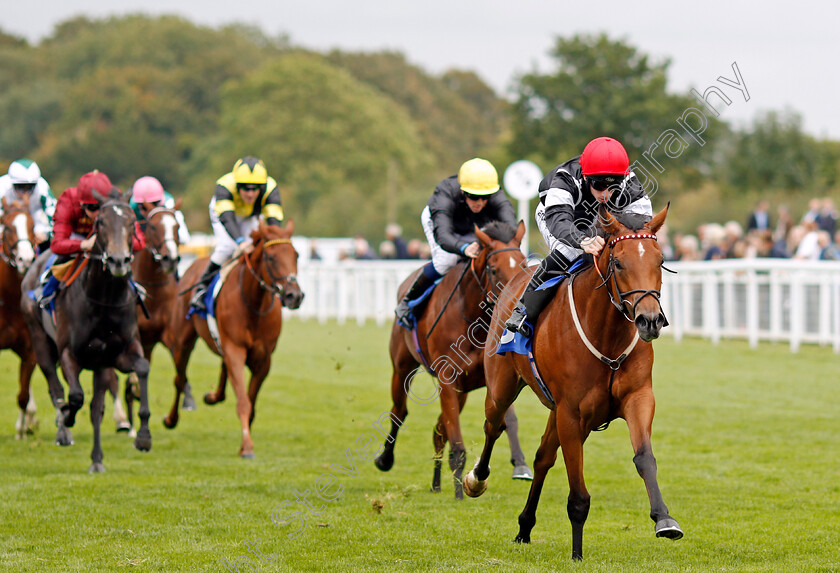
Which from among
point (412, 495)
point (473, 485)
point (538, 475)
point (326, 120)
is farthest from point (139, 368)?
point (326, 120)

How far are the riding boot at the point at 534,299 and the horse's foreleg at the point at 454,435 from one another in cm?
138

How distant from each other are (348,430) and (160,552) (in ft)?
15.3

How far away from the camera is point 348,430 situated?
34.2 feet

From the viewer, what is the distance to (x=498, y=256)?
7.14 meters

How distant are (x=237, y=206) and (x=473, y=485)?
15.7ft

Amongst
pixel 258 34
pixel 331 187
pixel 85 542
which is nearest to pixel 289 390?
pixel 85 542

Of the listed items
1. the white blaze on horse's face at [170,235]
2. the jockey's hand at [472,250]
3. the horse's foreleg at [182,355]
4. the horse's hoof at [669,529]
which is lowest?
the horse's hoof at [669,529]

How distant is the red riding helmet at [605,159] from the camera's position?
5.54m

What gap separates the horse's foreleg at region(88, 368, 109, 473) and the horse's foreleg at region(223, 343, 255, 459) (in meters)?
1.05

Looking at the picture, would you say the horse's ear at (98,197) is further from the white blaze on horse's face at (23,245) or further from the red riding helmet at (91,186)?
the white blaze on horse's face at (23,245)

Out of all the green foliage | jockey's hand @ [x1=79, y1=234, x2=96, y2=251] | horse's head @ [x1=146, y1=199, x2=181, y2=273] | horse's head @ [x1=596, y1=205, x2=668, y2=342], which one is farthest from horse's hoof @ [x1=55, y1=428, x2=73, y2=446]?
the green foliage

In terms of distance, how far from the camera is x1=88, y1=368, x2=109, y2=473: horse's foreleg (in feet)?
27.0

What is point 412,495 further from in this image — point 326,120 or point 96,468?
point 326,120

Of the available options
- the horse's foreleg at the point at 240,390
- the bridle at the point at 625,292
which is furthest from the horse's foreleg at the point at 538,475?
the horse's foreleg at the point at 240,390
